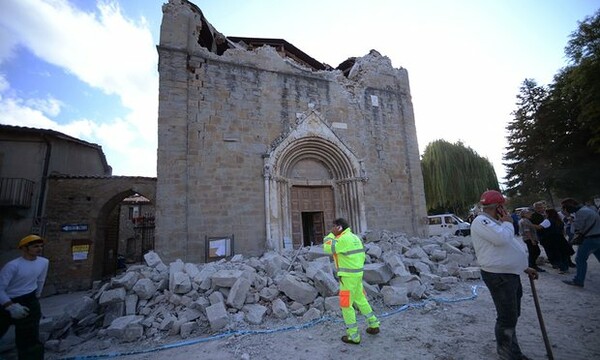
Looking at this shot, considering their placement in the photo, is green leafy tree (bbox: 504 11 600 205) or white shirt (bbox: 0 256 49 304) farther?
green leafy tree (bbox: 504 11 600 205)

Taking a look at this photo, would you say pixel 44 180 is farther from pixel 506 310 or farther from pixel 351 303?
pixel 506 310

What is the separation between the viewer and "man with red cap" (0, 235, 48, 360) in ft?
9.51

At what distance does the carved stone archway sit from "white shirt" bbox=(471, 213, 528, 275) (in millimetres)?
6774

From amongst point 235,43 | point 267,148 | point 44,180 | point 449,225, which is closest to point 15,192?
point 44,180

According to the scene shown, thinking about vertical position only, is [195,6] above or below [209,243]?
above

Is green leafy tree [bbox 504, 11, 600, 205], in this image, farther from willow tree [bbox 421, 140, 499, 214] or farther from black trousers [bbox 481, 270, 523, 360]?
black trousers [bbox 481, 270, 523, 360]

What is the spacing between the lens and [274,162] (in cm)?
928

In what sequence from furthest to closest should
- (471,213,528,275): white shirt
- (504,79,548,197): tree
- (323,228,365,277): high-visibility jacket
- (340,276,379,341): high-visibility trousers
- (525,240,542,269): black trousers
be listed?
(504,79,548,197): tree, (525,240,542,269): black trousers, (323,228,365,277): high-visibility jacket, (340,276,379,341): high-visibility trousers, (471,213,528,275): white shirt

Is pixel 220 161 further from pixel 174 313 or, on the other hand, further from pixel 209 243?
pixel 174 313

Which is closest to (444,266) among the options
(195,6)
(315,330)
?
(315,330)

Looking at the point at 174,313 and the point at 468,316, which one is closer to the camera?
the point at 468,316

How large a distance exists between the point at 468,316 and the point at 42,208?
13213 mm

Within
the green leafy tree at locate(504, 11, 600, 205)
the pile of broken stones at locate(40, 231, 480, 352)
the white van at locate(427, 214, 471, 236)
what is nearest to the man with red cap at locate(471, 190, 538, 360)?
the pile of broken stones at locate(40, 231, 480, 352)

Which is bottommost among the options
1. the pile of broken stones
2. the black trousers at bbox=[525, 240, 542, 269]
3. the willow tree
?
the pile of broken stones
